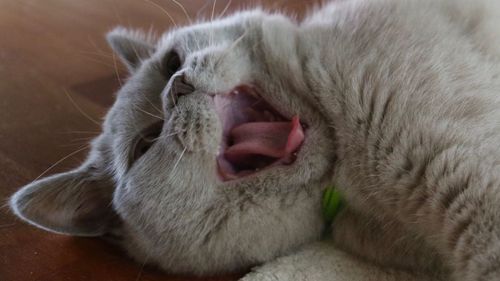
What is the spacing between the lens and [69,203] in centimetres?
112

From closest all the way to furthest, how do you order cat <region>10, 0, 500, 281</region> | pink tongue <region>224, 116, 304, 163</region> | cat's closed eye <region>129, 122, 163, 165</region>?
cat <region>10, 0, 500, 281</region>
pink tongue <region>224, 116, 304, 163</region>
cat's closed eye <region>129, 122, 163, 165</region>

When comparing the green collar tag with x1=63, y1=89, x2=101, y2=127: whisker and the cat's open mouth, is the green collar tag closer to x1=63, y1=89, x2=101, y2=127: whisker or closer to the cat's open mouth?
the cat's open mouth

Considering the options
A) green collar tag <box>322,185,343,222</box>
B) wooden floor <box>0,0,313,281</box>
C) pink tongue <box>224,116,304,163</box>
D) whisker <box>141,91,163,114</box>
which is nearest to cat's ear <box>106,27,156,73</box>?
wooden floor <box>0,0,313,281</box>

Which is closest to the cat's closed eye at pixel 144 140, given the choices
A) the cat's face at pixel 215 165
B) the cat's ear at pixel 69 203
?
the cat's face at pixel 215 165

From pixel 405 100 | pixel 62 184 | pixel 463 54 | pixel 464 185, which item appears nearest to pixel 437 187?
pixel 464 185

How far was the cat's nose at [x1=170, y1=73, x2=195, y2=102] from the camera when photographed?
1.02 m

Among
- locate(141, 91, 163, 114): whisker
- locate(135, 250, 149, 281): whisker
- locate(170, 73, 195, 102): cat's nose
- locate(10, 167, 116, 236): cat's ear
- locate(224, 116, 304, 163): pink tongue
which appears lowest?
locate(135, 250, 149, 281): whisker

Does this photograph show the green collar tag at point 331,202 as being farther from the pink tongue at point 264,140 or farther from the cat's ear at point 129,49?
the cat's ear at point 129,49

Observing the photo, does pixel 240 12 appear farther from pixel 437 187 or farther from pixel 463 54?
pixel 437 187

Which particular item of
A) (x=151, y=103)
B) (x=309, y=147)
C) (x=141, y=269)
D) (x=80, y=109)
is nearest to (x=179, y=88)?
(x=151, y=103)

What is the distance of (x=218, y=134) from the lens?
0.97m

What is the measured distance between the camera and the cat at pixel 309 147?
0.87 metres

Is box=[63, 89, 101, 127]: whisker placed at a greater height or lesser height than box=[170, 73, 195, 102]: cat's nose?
lesser

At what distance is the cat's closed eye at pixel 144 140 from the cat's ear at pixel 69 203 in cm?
13
